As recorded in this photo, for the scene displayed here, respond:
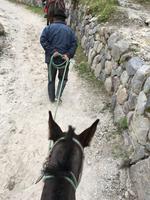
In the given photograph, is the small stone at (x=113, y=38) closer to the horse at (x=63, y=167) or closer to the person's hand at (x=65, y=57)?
the person's hand at (x=65, y=57)

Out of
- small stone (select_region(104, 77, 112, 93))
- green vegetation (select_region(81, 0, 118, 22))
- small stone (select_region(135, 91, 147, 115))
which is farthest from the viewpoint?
green vegetation (select_region(81, 0, 118, 22))

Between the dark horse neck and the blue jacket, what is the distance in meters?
4.76

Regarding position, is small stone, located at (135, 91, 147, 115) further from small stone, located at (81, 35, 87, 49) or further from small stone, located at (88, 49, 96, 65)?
small stone, located at (81, 35, 87, 49)

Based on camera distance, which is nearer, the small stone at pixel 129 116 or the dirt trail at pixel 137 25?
the small stone at pixel 129 116

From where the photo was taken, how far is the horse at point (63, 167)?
2768 mm

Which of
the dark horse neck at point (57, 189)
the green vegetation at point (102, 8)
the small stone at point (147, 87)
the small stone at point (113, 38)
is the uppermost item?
the dark horse neck at point (57, 189)

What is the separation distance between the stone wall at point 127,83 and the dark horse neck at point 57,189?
2.63 m

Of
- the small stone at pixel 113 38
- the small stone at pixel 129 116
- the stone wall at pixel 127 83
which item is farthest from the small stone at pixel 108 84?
the small stone at pixel 129 116

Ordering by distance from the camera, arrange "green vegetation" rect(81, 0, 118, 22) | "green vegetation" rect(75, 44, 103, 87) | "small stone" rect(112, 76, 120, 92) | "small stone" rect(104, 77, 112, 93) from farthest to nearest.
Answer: "green vegetation" rect(81, 0, 118, 22) → "green vegetation" rect(75, 44, 103, 87) → "small stone" rect(104, 77, 112, 93) → "small stone" rect(112, 76, 120, 92)

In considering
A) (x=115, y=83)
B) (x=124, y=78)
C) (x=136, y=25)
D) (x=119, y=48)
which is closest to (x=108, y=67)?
(x=115, y=83)

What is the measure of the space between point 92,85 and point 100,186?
3.37 metres

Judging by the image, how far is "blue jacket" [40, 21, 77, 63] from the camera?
7273mm

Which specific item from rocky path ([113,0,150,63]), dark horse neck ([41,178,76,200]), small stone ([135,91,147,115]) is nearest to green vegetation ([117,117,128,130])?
small stone ([135,91,147,115])

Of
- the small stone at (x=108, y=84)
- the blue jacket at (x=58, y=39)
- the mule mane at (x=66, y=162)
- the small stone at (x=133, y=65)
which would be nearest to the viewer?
the mule mane at (x=66, y=162)
